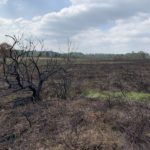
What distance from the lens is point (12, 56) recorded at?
1423cm

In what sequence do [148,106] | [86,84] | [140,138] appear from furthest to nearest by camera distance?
[86,84]
[148,106]
[140,138]

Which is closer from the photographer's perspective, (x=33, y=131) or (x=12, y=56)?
(x=33, y=131)

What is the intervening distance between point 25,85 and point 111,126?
5603mm

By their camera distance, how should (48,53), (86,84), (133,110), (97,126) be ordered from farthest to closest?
(86,84), (48,53), (133,110), (97,126)

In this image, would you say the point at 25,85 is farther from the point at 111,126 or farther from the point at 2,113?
the point at 111,126

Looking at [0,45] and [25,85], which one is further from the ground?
[0,45]

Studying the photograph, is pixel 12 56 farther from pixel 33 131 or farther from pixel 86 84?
pixel 86 84

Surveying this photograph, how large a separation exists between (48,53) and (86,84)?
5.62 m

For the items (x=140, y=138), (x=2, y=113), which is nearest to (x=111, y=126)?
(x=140, y=138)

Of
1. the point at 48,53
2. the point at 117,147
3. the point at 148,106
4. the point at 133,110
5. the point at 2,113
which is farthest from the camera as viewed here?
the point at 48,53

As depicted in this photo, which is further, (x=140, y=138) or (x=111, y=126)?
(x=111, y=126)

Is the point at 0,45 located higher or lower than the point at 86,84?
higher

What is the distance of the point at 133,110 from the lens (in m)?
10.9

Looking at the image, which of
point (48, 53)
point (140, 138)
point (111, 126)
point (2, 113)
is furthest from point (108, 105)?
point (48, 53)
